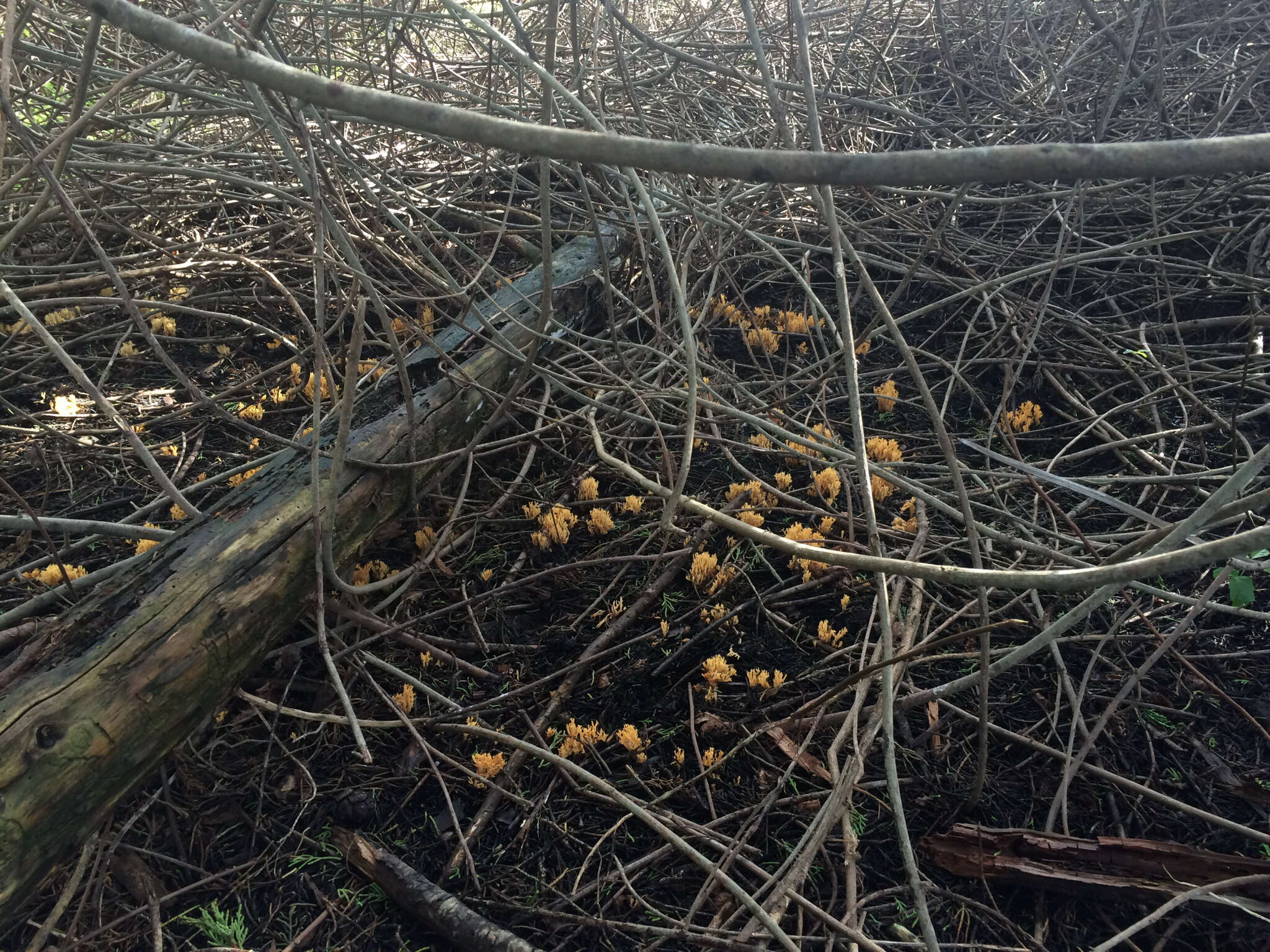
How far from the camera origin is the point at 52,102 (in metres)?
4.51

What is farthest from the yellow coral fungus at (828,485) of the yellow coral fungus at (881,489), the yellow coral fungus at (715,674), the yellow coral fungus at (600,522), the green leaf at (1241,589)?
the green leaf at (1241,589)

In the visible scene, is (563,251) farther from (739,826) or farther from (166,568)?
(739,826)

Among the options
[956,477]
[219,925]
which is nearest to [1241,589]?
[956,477]

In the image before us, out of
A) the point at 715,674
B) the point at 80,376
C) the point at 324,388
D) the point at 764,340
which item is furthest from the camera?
the point at 764,340

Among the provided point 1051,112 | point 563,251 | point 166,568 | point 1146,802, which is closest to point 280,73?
point 166,568

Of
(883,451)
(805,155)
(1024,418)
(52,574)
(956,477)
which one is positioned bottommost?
(1024,418)

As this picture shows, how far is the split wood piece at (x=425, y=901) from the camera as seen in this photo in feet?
8.30

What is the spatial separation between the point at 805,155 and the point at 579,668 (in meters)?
2.50

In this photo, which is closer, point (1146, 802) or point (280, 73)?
point (280, 73)

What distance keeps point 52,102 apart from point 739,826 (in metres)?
5.02

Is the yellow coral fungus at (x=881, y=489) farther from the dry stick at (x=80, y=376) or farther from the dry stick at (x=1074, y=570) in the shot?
the dry stick at (x=80, y=376)

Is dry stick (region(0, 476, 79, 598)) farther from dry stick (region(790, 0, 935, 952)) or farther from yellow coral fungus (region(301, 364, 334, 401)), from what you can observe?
dry stick (region(790, 0, 935, 952))

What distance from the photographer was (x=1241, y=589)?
8.49 ft

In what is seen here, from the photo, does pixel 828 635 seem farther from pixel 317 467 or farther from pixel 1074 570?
pixel 317 467
